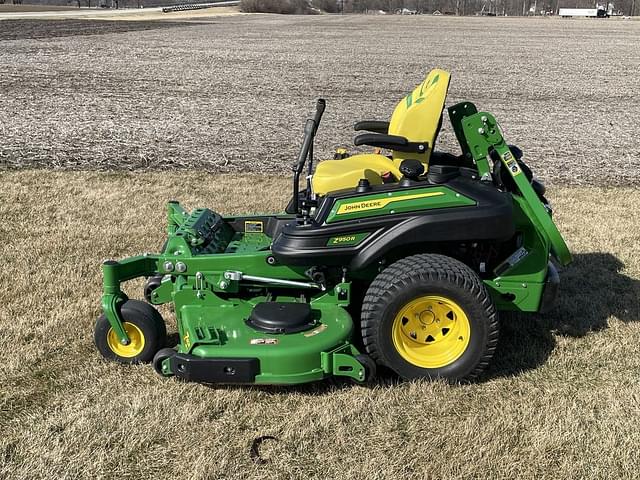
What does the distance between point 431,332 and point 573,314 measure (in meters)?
1.71

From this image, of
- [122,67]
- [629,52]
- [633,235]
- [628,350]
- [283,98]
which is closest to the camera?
[628,350]

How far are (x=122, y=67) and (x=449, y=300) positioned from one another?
19887mm

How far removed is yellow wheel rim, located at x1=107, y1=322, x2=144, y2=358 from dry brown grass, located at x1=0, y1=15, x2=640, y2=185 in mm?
5497

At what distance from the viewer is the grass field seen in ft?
11.5

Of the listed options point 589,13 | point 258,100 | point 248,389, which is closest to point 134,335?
point 248,389

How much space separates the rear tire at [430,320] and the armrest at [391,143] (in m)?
0.77

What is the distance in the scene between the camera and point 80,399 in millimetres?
3926

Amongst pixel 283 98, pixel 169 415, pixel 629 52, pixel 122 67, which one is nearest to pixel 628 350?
pixel 169 415

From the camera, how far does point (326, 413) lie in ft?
12.5

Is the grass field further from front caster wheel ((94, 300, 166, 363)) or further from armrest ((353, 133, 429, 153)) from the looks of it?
armrest ((353, 133, 429, 153))

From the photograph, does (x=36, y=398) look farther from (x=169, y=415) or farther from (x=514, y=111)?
(x=514, y=111)

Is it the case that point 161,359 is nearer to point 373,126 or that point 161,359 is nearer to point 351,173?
point 351,173

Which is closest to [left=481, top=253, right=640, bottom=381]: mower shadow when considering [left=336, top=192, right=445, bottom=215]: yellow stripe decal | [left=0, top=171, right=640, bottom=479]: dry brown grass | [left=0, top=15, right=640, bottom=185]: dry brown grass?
[left=0, top=171, right=640, bottom=479]: dry brown grass

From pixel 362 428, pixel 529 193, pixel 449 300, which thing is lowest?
pixel 362 428
